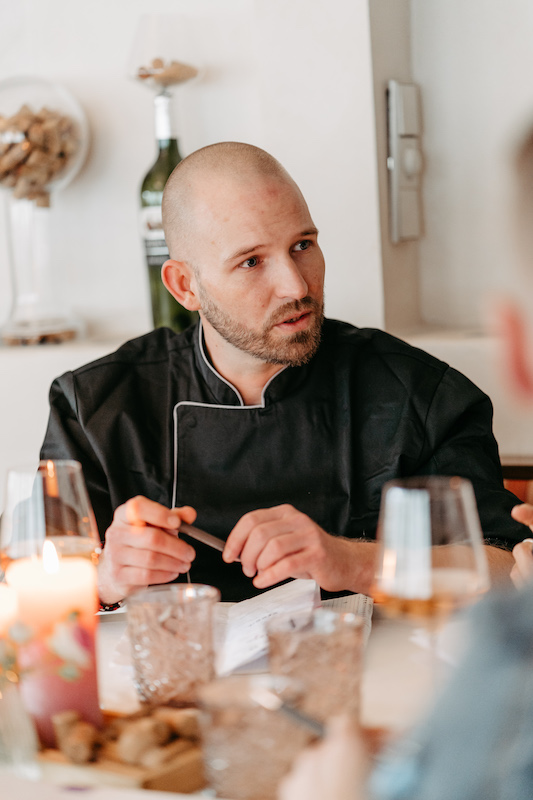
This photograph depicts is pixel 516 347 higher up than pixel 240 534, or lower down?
higher up

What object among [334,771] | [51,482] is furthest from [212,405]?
[334,771]

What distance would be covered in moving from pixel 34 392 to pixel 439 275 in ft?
3.29

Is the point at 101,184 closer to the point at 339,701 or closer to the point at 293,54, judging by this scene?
the point at 293,54

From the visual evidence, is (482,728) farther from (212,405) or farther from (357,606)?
(212,405)

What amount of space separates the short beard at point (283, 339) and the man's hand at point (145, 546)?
0.48 metres

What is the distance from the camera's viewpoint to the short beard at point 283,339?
61.1 inches

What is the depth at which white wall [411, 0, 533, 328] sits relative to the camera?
2.08 metres

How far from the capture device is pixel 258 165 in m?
1.60

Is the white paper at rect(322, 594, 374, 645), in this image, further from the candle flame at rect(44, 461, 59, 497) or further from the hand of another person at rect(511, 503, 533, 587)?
the candle flame at rect(44, 461, 59, 497)

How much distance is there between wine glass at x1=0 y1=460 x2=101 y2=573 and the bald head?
0.84m

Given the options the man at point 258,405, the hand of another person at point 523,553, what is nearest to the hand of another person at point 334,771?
the hand of another person at point 523,553

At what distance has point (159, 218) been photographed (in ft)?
6.88

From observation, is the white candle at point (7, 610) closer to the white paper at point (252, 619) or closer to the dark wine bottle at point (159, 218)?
the white paper at point (252, 619)

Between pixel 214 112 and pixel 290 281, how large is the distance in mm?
936
